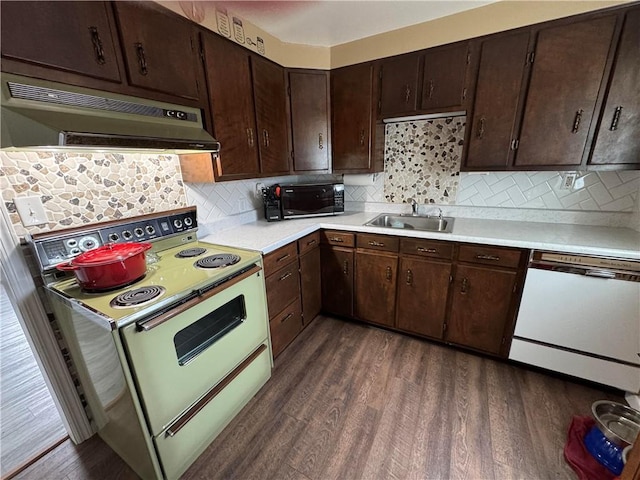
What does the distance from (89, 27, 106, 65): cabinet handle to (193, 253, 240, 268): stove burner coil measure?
974 millimetres

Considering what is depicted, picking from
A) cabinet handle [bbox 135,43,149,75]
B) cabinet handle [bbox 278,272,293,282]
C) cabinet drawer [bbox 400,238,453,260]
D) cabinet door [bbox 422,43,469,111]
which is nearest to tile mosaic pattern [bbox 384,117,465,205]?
cabinet door [bbox 422,43,469,111]

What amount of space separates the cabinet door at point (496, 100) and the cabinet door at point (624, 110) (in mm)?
433

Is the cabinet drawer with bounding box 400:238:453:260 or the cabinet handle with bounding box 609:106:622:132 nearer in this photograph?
the cabinet handle with bounding box 609:106:622:132

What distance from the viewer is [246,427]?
1.51 meters

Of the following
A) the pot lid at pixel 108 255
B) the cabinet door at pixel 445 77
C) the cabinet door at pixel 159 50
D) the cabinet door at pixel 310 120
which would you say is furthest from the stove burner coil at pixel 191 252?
the cabinet door at pixel 445 77

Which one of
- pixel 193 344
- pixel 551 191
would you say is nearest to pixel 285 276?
pixel 193 344

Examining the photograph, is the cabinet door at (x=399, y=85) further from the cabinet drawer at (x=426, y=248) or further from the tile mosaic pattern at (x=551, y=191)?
the cabinet drawer at (x=426, y=248)

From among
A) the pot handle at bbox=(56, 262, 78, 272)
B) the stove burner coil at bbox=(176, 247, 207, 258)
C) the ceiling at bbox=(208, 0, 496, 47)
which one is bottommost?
the stove burner coil at bbox=(176, 247, 207, 258)

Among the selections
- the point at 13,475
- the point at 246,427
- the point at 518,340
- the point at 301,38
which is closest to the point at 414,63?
the point at 301,38

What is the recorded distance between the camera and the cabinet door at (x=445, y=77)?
5.89 ft

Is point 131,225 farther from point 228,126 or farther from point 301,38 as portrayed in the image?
point 301,38

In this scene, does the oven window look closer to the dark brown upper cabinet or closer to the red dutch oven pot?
the red dutch oven pot

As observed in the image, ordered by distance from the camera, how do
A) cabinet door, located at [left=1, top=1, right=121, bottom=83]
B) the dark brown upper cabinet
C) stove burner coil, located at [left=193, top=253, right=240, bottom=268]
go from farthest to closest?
1. the dark brown upper cabinet
2. stove burner coil, located at [left=193, top=253, right=240, bottom=268]
3. cabinet door, located at [left=1, top=1, right=121, bottom=83]

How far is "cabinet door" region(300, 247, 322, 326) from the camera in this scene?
2139 millimetres
